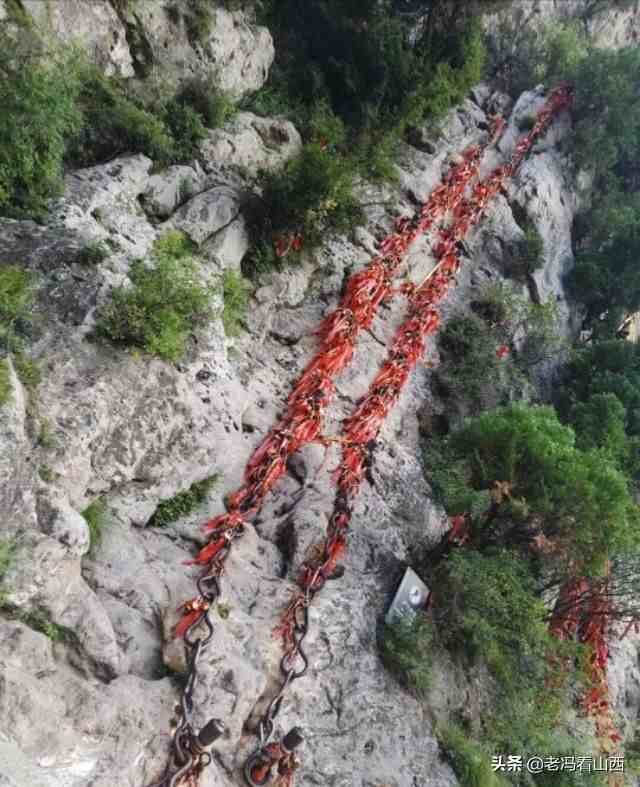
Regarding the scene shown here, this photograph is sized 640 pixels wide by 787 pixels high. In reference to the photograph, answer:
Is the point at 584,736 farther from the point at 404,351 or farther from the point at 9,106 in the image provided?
the point at 9,106

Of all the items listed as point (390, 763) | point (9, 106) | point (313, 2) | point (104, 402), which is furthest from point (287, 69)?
point (390, 763)

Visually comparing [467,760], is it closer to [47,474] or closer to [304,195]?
[47,474]

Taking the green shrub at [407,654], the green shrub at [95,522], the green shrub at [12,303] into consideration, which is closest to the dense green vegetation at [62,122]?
the green shrub at [12,303]

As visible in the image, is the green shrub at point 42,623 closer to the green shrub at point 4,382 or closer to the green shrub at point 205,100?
the green shrub at point 4,382

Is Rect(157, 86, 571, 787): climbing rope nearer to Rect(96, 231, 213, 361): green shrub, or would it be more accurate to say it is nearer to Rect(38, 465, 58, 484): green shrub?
Rect(38, 465, 58, 484): green shrub

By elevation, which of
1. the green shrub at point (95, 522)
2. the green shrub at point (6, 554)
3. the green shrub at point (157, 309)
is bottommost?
the green shrub at point (95, 522)

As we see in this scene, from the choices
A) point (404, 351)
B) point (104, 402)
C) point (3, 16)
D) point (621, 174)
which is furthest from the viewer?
point (621, 174)

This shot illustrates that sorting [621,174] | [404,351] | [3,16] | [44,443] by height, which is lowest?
[44,443]
